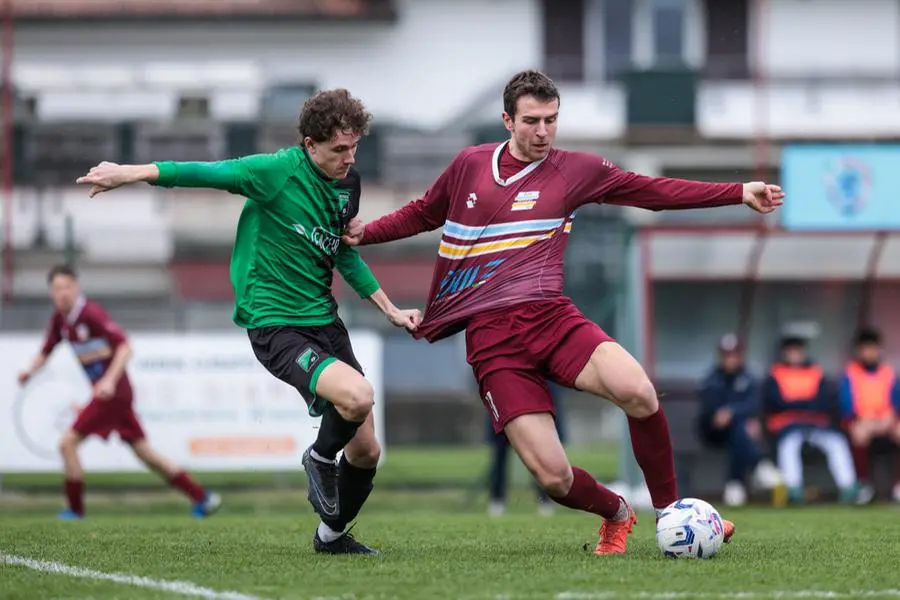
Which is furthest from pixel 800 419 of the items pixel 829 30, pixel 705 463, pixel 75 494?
pixel 829 30

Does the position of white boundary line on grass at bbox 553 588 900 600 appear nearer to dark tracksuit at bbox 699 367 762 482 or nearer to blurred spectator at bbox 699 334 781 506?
blurred spectator at bbox 699 334 781 506

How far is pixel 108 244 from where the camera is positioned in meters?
18.7

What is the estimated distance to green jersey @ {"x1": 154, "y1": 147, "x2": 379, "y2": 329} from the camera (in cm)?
719

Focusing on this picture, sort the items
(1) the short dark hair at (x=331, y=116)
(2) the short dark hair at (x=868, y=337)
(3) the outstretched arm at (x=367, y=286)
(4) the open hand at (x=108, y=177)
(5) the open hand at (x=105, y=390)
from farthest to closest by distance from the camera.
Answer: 1. (2) the short dark hair at (x=868, y=337)
2. (5) the open hand at (x=105, y=390)
3. (3) the outstretched arm at (x=367, y=286)
4. (1) the short dark hair at (x=331, y=116)
5. (4) the open hand at (x=108, y=177)

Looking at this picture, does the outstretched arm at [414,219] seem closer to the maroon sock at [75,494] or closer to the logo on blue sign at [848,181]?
the maroon sock at [75,494]

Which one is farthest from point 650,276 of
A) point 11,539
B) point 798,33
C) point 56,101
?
point 798,33

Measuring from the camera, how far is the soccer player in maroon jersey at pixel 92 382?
1219cm

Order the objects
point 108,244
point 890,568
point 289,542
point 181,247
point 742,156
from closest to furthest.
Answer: point 890,568, point 289,542, point 108,244, point 181,247, point 742,156

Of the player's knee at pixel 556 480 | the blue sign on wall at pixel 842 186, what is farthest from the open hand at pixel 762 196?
the blue sign on wall at pixel 842 186

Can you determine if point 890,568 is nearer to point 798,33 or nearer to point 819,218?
point 819,218

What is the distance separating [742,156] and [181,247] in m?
9.99

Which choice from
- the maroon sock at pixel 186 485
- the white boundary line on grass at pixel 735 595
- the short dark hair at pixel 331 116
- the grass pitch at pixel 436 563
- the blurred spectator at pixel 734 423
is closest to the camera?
the white boundary line on grass at pixel 735 595

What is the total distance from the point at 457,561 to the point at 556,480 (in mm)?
560

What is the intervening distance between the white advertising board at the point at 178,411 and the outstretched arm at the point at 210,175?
6854 mm
